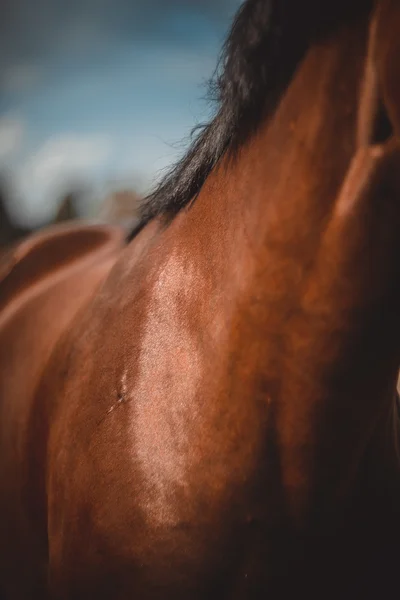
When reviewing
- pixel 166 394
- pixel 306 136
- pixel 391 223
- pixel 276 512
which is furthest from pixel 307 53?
pixel 276 512

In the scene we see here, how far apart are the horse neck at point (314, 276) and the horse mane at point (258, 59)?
0.03m

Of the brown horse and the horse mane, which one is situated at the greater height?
the horse mane

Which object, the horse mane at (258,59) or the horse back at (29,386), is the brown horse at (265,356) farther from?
the horse back at (29,386)

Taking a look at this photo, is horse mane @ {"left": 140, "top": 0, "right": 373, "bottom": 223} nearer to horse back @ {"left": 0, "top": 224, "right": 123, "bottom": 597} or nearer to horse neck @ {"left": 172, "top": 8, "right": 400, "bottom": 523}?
horse neck @ {"left": 172, "top": 8, "right": 400, "bottom": 523}

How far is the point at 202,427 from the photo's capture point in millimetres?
811

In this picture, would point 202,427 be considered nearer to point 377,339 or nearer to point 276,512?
point 276,512

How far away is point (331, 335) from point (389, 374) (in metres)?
0.13

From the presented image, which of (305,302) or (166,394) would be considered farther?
(166,394)

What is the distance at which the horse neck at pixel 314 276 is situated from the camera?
652mm

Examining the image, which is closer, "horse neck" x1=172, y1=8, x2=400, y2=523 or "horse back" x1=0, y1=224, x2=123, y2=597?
"horse neck" x1=172, y1=8, x2=400, y2=523

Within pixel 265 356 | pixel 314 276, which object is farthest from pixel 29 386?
pixel 314 276

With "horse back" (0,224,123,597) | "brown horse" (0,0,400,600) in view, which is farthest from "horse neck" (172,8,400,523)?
"horse back" (0,224,123,597)

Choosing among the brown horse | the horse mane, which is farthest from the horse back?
the horse mane

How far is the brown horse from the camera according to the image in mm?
660
